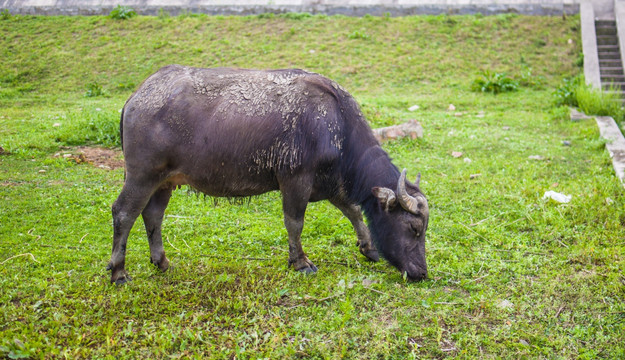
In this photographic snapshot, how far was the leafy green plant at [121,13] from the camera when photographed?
16000 mm

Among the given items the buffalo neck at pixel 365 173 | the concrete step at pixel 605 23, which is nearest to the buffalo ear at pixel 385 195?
the buffalo neck at pixel 365 173

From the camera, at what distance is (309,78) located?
15.8ft

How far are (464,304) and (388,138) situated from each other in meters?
4.81

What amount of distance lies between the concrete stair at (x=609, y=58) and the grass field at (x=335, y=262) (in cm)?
217

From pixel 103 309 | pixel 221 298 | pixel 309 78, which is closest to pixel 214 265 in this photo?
pixel 221 298

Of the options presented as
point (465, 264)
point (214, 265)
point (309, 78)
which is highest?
point (309, 78)

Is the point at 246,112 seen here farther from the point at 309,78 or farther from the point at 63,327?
the point at 63,327

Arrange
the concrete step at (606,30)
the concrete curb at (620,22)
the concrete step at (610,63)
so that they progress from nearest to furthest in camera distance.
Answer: the concrete step at (610,63), the concrete curb at (620,22), the concrete step at (606,30)

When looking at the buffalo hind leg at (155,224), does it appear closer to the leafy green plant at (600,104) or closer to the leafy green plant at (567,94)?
the leafy green plant at (600,104)

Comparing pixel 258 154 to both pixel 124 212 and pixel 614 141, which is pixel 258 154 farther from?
pixel 614 141

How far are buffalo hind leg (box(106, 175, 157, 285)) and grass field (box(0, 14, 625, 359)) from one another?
0.53 feet

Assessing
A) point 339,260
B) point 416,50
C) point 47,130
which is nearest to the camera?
point 339,260

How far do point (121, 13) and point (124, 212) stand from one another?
43.6 ft

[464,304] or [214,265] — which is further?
[214,265]
